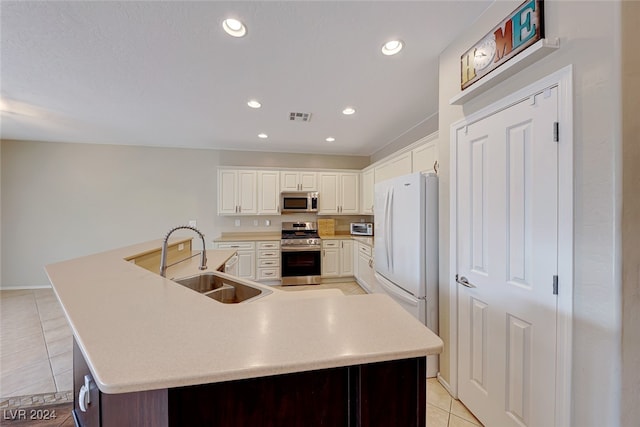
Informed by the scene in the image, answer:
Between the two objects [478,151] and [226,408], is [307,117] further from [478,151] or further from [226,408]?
[226,408]

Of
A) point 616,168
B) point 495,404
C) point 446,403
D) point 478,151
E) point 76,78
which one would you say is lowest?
point 446,403

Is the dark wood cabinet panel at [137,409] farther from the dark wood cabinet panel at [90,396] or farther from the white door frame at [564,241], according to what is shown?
the white door frame at [564,241]

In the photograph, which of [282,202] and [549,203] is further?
[282,202]

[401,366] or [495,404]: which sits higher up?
[401,366]

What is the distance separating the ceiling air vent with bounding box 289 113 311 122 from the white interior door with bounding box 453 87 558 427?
1.94 meters

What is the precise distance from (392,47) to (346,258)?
341 cm

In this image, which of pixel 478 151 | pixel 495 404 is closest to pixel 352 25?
pixel 478 151

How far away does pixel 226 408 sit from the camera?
656 mm

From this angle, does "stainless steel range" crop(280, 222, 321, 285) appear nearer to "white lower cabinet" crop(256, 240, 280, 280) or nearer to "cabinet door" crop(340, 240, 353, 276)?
"white lower cabinet" crop(256, 240, 280, 280)

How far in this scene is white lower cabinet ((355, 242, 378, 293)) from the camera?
3.65 metres

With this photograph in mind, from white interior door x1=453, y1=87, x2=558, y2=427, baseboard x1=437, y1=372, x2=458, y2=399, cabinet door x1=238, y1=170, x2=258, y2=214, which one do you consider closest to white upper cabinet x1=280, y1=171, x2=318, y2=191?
cabinet door x1=238, y1=170, x2=258, y2=214

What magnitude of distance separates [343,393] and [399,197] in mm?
1722

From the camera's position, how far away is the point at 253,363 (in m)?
0.61

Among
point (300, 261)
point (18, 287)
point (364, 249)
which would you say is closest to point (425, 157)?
point (364, 249)
